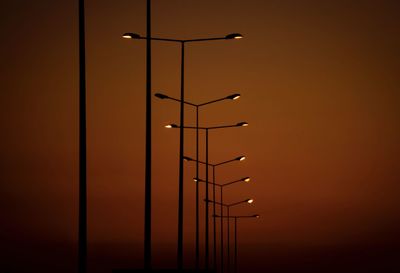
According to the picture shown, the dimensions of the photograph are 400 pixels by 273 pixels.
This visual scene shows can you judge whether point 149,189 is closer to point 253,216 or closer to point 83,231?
point 83,231

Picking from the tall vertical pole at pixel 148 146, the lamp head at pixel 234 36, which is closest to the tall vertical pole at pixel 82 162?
the tall vertical pole at pixel 148 146

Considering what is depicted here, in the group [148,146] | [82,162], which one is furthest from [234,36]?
[82,162]

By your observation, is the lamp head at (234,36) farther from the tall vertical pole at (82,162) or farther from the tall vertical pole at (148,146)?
the tall vertical pole at (82,162)

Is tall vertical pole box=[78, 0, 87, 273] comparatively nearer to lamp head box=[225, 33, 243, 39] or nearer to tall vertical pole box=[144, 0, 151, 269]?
tall vertical pole box=[144, 0, 151, 269]

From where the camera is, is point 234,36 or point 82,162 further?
point 234,36

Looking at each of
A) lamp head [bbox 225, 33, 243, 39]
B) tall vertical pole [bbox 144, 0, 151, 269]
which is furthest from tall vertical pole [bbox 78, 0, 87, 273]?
lamp head [bbox 225, 33, 243, 39]

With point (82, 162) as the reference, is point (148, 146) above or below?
above

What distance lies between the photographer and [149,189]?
46438 millimetres

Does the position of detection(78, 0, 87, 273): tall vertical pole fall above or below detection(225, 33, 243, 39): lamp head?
below

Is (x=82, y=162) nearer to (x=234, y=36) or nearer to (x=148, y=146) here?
(x=148, y=146)

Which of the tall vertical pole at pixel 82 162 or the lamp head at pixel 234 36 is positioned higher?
the lamp head at pixel 234 36

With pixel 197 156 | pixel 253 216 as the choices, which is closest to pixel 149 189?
pixel 197 156

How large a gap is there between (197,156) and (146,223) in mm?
25908

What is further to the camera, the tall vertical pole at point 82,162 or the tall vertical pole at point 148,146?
the tall vertical pole at point 148,146
